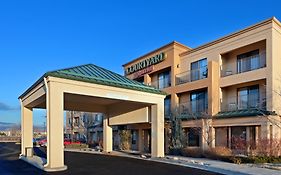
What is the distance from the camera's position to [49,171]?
43.4ft

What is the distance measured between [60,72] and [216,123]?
14.0 meters

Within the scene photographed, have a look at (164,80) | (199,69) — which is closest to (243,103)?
(199,69)

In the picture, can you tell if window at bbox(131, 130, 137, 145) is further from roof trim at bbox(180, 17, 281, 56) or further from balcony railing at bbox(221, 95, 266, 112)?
balcony railing at bbox(221, 95, 266, 112)

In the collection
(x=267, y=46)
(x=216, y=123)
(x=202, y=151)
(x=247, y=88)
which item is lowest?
(x=202, y=151)

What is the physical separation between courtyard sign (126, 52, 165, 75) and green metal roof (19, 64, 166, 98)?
1102 cm

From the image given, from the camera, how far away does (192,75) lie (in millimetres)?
27125

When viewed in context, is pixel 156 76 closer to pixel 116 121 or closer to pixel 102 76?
pixel 116 121

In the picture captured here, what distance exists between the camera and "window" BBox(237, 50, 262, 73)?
22078mm

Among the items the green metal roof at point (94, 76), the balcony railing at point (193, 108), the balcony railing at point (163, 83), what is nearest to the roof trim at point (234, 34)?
the balcony railing at point (163, 83)

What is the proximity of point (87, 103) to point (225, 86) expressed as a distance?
478 inches

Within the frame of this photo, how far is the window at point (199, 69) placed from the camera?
85.5 ft

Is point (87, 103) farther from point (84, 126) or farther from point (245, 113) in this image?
point (84, 126)

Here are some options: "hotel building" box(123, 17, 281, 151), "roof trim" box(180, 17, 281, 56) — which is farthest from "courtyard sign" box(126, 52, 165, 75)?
"roof trim" box(180, 17, 281, 56)

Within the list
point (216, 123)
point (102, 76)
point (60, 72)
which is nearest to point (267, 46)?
point (216, 123)
